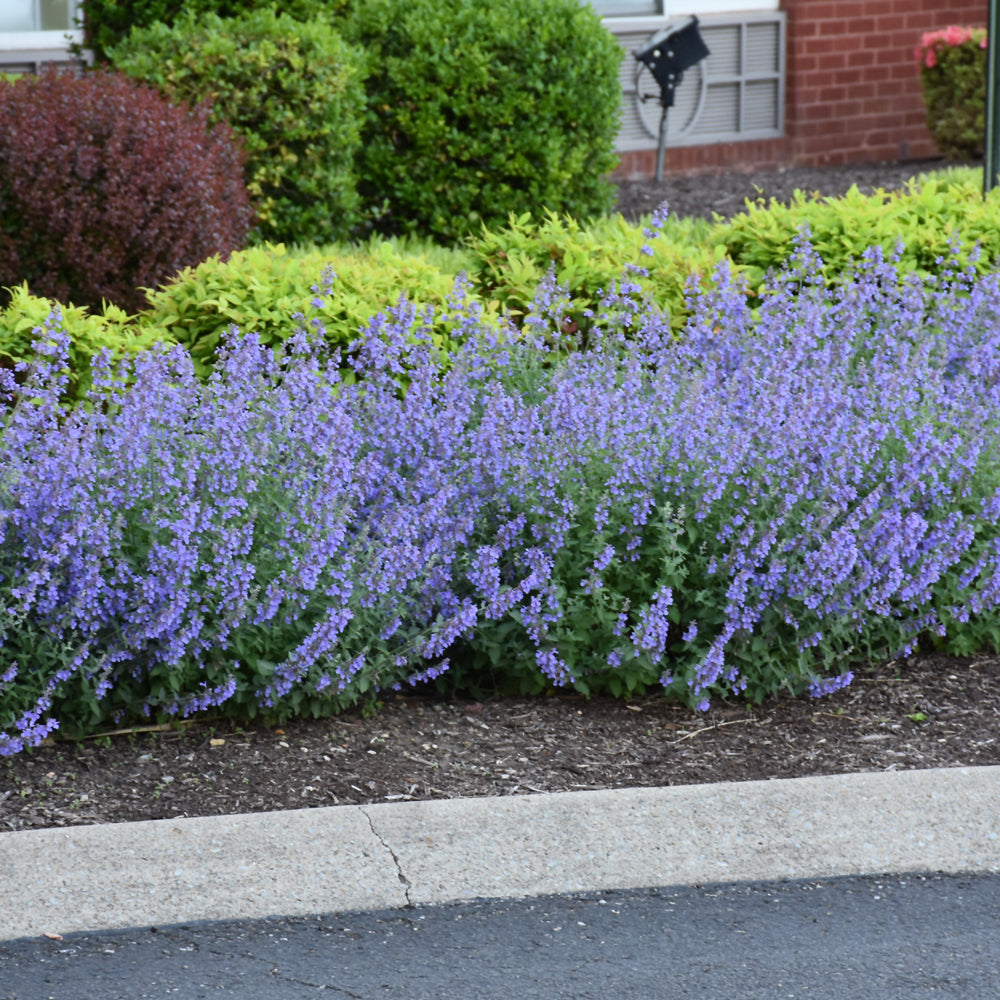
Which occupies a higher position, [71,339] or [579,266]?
[579,266]

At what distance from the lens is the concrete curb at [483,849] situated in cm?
324

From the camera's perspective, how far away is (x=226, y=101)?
8.55 m

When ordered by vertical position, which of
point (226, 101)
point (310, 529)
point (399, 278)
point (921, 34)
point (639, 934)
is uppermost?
point (921, 34)

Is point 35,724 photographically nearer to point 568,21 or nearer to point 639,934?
point 639,934

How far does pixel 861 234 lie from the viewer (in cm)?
681

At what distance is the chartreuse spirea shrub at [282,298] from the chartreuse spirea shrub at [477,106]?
3550 millimetres

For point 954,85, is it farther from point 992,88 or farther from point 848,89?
point 992,88

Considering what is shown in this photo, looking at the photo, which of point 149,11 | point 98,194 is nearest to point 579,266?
point 98,194

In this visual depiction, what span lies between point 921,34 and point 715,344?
38.1 ft

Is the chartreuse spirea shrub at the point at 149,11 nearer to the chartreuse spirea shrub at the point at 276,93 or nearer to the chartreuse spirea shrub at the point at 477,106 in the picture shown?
the chartreuse spirea shrub at the point at 477,106

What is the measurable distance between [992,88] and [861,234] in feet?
5.14

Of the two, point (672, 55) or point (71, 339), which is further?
point (672, 55)

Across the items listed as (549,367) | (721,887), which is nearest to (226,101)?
(549,367)

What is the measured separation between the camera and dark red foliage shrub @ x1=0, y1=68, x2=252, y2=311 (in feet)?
21.5
